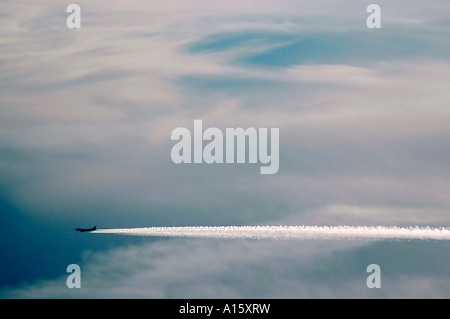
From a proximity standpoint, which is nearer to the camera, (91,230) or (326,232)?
(326,232)

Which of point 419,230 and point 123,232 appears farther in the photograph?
point 123,232

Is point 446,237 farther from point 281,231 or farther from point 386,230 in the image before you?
point 281,231

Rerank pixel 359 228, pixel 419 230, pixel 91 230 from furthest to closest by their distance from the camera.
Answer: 1. pixel 91 230
2. pixel 359 228
3. pixel 419 230

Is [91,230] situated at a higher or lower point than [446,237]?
higher

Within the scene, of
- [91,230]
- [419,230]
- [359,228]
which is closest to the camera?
[419,230]

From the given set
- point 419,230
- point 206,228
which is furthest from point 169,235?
point 419,230
